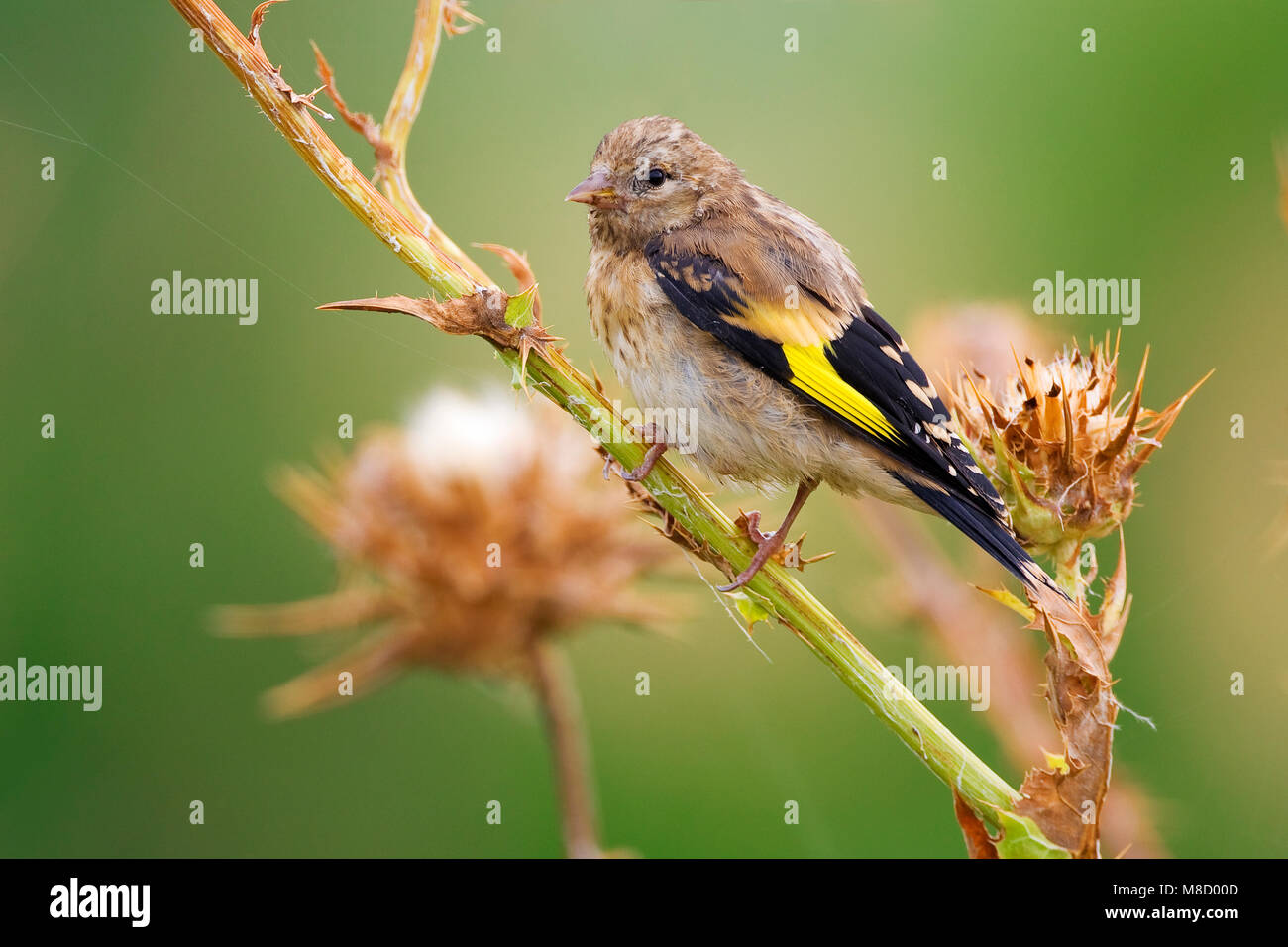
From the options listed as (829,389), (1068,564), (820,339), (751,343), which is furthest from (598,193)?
(1068,564)

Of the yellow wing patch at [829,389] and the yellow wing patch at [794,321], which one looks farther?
the yellow wing patch at [794,321]

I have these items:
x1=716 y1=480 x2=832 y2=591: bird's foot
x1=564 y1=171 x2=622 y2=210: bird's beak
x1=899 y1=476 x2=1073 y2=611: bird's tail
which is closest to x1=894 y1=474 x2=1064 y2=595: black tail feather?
x1=899 y1=476 x2=1073 y2=611: bird's tail

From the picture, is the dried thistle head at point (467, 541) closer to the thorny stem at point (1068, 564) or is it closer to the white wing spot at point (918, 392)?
the white wing spot at point (918, 392)

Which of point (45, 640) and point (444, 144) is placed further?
point (444, 144)

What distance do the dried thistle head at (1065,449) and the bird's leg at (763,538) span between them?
49 centimetres

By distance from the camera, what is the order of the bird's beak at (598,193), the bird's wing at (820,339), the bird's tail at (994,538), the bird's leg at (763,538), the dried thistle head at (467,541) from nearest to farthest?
the bird's tail at (994,538) < the bird's leg at (763,538) < the bird's wing at (820,339) < the dried thistle head at (467,541) < the bird's beak at (598,193)

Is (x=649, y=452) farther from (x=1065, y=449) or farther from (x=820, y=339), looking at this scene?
(x=1065, y=449)

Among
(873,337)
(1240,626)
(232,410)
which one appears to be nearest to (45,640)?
(232,410)

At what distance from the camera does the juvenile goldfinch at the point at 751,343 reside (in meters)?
2.94

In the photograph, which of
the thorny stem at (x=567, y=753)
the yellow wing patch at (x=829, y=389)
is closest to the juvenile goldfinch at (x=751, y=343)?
the yellow wing patch at (x=829, y=389)

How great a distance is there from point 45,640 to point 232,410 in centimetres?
123

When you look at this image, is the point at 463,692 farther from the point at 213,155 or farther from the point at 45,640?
the point at 213,155

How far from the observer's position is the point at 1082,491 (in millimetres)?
2305

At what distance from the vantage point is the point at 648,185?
342 cm
